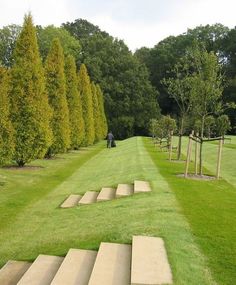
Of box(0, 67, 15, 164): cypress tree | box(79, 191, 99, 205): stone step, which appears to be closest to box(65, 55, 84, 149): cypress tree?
box(0, 67, 15, 164): cypress tree

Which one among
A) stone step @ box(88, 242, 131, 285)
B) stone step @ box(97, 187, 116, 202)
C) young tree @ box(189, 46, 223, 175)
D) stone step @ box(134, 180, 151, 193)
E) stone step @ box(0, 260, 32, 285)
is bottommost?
stone step @ box(97, 187, 116, 202)

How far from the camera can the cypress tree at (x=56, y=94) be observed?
25094 millimetres

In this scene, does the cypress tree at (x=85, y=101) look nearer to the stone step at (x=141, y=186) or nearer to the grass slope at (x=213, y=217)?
the grass slope at (x=213, y=217)

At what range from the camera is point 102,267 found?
6059 mm

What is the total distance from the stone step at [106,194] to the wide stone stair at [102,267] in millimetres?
4867

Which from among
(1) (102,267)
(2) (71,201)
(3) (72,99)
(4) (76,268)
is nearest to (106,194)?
(2) (71,201)

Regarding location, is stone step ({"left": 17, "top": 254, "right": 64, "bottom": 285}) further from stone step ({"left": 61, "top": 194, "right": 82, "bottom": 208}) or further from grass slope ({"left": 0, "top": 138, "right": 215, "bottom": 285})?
stone step ({"left": 61, "top": 194, "right": 82, "bottom": 208})

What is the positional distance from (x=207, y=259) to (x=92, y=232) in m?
2.55

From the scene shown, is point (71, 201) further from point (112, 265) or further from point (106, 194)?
point (112, 265)

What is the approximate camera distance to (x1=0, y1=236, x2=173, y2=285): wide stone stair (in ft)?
18.3

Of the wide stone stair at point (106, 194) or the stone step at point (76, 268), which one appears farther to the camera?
the wide stone stair at point (106, 194)

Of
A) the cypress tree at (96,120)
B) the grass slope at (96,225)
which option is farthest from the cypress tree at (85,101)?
the grass slope at (96,225)

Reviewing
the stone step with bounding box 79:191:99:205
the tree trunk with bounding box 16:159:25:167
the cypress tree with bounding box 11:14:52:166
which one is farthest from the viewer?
the tree trunk with bounding box 16:159:25:167

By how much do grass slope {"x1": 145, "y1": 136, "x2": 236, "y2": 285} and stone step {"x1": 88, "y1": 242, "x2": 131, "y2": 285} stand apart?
1.26 meters
